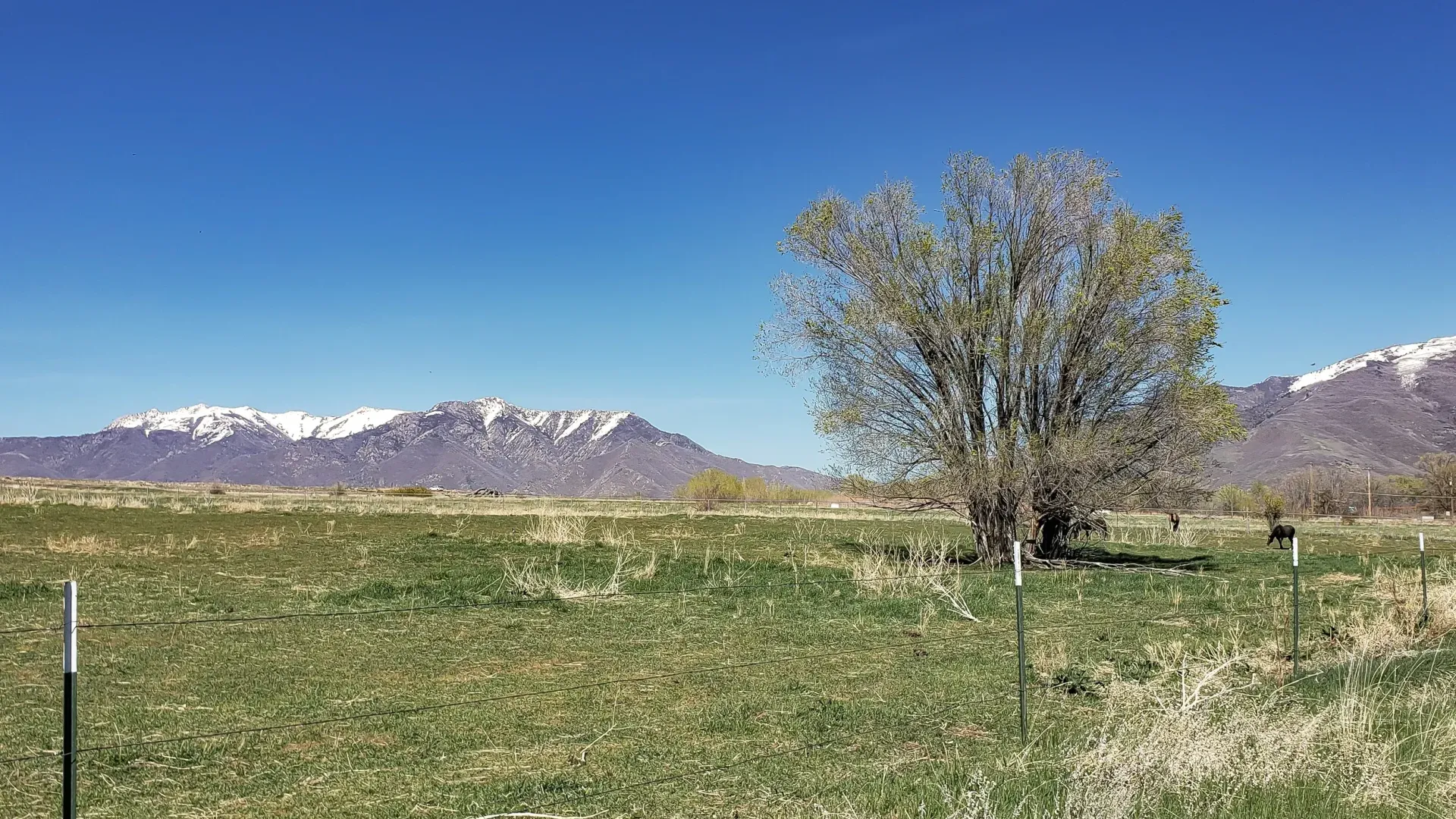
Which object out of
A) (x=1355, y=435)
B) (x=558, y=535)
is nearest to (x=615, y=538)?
(x=558, y=535)

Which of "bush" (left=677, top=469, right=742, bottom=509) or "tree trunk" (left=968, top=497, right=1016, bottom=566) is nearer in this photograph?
"tree trunk" (left=968, top=497, right=1016, bottom=566)

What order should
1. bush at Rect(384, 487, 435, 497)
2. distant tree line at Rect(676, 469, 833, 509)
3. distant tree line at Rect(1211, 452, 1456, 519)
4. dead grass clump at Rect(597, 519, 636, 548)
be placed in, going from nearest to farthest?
dead grass clump at Rect(597, 519, 636, 548)
distant tree line at Rect(1211, 452, 1456, 519)
distant tree line at Rect(676, 469, 833, 509)
bush at Rect(384, 487, 435, 497)

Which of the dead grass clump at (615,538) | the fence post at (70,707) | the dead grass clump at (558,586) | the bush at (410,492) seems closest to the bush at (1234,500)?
the dead grass clump at (615,538)

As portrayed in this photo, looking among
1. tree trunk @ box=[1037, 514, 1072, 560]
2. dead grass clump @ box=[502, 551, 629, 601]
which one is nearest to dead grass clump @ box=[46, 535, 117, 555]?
dead grass clump @ box=[502, 551, 629, 601]

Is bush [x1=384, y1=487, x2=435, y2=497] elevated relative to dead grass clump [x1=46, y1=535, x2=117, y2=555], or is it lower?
lower

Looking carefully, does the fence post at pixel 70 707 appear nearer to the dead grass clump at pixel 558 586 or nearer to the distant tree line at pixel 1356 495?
the dead grass clump at pixel 558 586

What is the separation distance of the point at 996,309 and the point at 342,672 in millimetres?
17659

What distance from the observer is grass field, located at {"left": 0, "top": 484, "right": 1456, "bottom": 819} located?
6484 millimetres

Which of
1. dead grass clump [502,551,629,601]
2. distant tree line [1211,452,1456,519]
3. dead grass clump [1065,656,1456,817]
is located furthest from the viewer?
distant tree line [1211,452,1456,519]

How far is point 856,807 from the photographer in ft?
20.1

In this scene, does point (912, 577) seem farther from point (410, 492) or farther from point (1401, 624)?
point (410, 492)

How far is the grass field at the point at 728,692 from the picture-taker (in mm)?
6484

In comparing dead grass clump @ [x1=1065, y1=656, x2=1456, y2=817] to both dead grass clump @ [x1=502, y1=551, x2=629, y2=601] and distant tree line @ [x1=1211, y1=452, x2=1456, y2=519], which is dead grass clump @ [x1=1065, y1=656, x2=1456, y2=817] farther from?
distant tree line @ [x1=1211, y1=452, x2=1456, y2=519]

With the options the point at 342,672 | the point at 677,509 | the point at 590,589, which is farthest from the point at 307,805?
the point at 677,509
